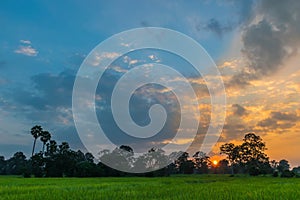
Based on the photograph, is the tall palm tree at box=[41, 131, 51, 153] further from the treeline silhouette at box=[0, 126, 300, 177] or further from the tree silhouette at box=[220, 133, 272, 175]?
the tree silhouette at box=[220, 133, 272, 175]

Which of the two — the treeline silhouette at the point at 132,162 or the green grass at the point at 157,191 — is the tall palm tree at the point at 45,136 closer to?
the treeline silhouette at the point at 132,162

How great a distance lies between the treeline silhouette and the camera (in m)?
65.1

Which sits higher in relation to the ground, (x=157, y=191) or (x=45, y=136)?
(x=45, y=136)

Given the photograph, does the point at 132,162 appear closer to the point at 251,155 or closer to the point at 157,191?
the point at 251,155

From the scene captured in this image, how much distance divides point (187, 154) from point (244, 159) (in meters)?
23.5

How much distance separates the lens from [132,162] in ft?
278

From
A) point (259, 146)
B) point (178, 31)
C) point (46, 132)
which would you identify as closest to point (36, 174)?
point (46, 132)

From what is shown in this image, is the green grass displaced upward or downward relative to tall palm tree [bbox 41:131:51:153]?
downward

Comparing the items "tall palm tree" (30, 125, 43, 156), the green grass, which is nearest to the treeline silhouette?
"tall palm tree" (30, 125, 43, 156)

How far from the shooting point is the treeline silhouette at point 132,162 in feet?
213

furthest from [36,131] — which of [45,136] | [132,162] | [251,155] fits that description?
[251,155]

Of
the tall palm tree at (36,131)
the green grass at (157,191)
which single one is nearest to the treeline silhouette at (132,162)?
the tall palm tree at (36,131)

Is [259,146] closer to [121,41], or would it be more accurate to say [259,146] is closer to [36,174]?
[36,174]

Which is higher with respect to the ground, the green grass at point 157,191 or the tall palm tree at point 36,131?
the tall palm tree at point 36,131
